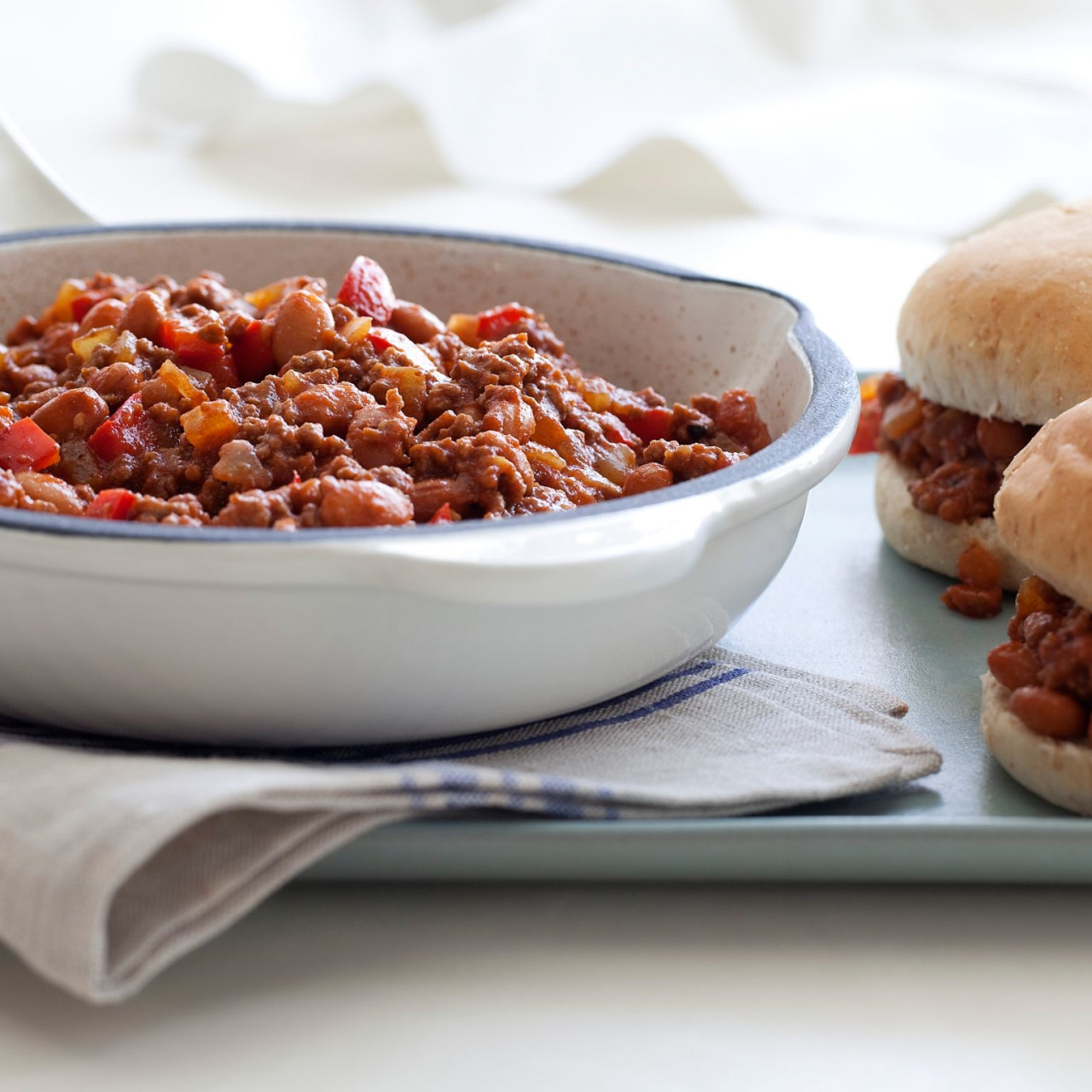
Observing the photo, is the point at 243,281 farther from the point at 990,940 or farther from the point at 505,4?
the point at 505,4

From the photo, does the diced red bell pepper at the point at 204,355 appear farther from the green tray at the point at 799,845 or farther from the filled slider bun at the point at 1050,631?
the filled slider bun at the point at 1050,631

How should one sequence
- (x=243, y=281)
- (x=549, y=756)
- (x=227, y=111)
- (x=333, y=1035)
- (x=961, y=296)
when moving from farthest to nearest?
(x=227, y=111), (x=243, y=281), (x=961, y=296), (x=549, y=756), (x=333, y=1035)

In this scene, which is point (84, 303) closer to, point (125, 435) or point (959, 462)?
point (125, 435)

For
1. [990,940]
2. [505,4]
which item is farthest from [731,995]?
[505,4]

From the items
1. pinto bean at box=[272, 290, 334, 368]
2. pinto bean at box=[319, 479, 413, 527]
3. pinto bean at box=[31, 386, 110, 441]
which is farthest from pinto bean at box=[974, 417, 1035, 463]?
pinto bean at box=[31, 386, 110, 441]

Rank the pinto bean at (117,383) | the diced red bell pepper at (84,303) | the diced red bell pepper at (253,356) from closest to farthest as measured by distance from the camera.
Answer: the pinto bean at (117,383) → the diced red bell pepper at (253,356) → the diced red bell pepper at (84,303)

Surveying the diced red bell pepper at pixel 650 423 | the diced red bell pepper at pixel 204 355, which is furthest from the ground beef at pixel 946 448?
the diced red bell pepper at pixel 204 355

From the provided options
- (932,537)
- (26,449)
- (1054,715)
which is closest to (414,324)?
(26,449)
